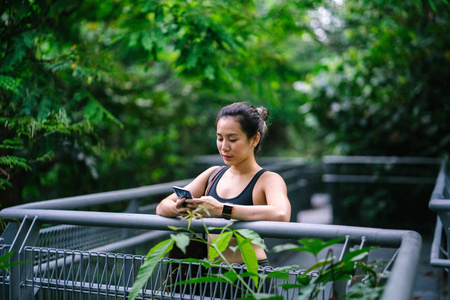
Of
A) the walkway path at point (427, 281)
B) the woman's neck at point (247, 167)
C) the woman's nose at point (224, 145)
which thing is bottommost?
the walkway path at point (427, 281)

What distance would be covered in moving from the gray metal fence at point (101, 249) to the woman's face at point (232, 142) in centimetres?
58

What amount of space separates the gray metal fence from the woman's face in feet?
1.89

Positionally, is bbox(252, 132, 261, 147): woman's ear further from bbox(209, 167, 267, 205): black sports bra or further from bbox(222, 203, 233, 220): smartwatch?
bbox(222, 203, 233, 220): smartwatch

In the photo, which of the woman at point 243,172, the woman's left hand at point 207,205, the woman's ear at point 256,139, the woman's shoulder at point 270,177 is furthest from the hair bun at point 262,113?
the woman's left hand at point 207,205

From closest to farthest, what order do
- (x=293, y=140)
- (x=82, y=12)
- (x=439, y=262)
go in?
(x=439, y=262)
(x=82, y=12)
(x=293, y=140)

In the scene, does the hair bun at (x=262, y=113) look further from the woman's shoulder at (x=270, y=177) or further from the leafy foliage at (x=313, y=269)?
the leafy foliage at (x=313, y=269)

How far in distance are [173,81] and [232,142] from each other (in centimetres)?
721

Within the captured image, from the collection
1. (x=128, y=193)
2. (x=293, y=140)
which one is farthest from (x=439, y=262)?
(x=293, y=140)

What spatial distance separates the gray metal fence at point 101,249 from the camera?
1.77 meters

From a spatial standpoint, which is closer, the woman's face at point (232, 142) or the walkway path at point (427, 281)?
the woman's face at point (232, 142)

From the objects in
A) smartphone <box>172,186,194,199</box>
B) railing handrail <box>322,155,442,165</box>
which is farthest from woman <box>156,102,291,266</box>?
railing handrail <box>322,155,442,165</box>

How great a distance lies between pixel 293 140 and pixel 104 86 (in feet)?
47.5

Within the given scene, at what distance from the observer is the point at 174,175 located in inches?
359

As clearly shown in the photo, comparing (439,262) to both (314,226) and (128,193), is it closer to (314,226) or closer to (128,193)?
(314,226)
